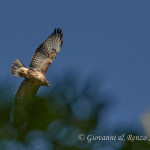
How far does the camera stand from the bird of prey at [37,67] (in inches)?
423

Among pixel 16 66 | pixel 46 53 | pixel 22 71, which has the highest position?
pixel 46 53

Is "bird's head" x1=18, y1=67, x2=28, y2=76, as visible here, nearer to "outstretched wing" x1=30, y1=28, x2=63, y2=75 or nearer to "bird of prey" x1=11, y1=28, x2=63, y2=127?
"bird of prey" x1=11, y1=28, x2=63, y2=127

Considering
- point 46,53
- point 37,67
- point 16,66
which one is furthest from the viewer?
point 46,53

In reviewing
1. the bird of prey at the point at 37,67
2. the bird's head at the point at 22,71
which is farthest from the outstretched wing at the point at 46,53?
the bird's head at the point at 22,71

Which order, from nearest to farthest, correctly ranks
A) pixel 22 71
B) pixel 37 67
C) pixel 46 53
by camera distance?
1. pixel 22 71
2. pixel 37 67
3. pixel 46 53

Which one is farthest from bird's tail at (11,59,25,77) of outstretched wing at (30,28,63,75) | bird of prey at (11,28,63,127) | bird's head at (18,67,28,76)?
outstretched wing at (30,28,63,75)

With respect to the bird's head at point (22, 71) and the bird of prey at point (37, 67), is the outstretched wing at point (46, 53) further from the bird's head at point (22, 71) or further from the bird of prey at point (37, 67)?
the bird's head at point (22, 71)

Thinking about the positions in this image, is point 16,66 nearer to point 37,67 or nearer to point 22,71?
point 22,71

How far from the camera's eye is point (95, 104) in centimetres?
498

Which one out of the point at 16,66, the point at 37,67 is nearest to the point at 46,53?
the point at 37,67

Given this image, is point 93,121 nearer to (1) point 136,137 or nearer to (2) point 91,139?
(2) point 91,139

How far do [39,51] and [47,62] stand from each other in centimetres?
34

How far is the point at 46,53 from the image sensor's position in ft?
36.7

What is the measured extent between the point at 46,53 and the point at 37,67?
0.45 metres
